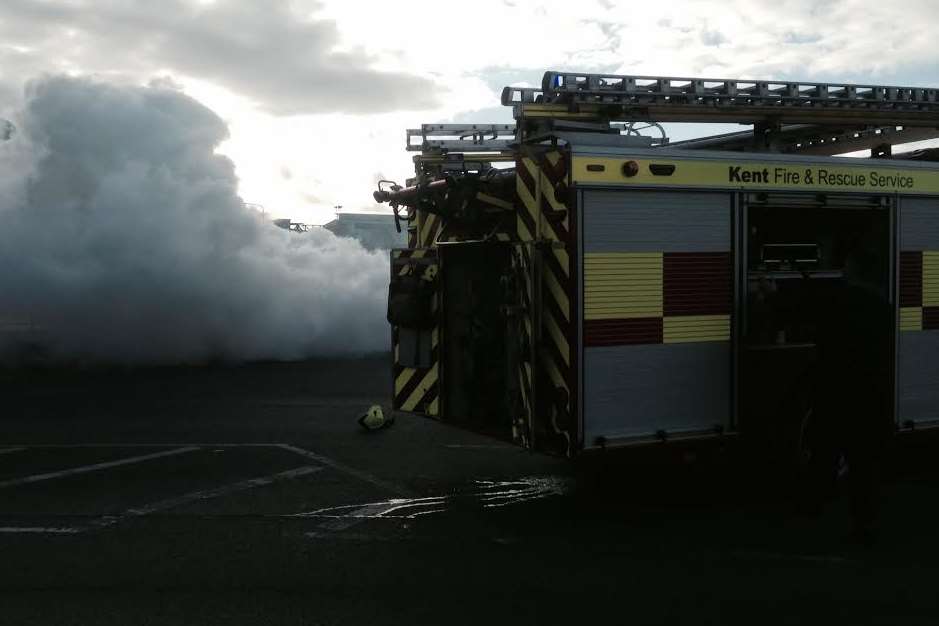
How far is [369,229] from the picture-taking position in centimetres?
6119

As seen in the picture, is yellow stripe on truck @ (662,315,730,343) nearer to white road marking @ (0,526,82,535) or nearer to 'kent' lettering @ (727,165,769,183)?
'kent' lettering @ (727,165,769,183)

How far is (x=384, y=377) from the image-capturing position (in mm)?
14773

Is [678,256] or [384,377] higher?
[678,256]

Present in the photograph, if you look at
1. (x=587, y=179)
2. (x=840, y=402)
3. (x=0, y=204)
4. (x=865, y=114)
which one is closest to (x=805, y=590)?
(x=840, y=402)

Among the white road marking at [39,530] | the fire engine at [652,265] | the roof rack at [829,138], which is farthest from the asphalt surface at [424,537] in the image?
the roof rack at [829,138]

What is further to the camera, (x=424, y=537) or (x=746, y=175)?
(x=746, y=175)

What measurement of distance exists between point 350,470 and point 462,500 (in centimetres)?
150

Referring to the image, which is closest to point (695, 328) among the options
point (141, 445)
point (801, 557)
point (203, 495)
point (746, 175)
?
point (746, 175)

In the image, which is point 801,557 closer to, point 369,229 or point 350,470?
point 350,470

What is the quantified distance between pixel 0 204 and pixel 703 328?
13461mm

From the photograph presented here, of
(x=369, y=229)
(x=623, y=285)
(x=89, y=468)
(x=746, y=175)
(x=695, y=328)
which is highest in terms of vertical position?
(x=369, y=229)

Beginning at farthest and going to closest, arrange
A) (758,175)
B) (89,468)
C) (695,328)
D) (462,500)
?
(89,468) < (462,500) < (758,175) < (695,328)

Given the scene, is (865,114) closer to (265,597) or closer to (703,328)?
(703,328)

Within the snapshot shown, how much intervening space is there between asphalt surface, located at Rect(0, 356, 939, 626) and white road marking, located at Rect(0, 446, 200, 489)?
0.02 metres
